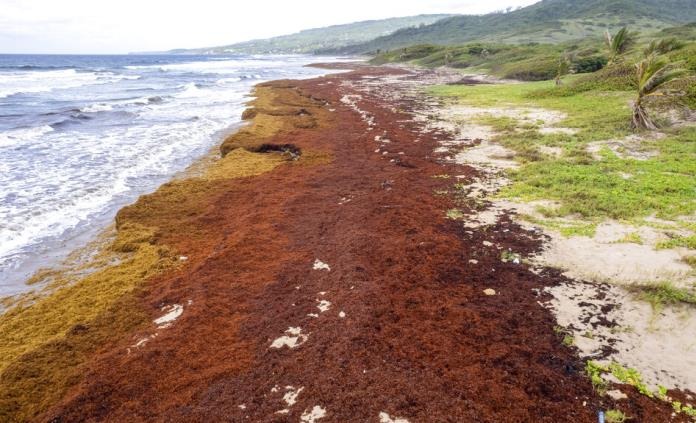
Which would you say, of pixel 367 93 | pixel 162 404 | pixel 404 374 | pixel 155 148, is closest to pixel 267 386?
pixel 162 404

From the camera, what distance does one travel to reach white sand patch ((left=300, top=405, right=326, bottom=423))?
5.02 meters

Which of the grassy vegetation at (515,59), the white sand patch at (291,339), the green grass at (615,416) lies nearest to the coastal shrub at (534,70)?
the grassy vegetation at (515,59)

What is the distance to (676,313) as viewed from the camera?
657 cm

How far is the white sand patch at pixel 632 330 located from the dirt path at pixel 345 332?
1.34 feet

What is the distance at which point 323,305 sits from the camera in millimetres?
7277

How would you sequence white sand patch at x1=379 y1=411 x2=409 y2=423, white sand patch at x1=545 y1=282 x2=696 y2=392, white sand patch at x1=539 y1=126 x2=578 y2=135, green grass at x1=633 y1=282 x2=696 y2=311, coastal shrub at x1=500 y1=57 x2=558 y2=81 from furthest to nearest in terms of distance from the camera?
coastal shrub at x1=500 y1=57 x2=558 y2=81, white sand patch at x1=539 y1=126 x2=578 y2=135, green grass at x1=633 y1=282 x2=696 y2=311, white sand patch at x1=545 y1=282 x2=696 y2=392, white sand patch at x1=379 y1=411 x2=409 y2=423

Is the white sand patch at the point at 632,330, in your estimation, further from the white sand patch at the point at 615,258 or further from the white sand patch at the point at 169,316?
the white sand patch at the point at 169,316

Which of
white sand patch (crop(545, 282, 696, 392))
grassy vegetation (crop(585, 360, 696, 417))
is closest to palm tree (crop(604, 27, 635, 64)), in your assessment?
white sand patch (crop(545, 282, 696, 392))

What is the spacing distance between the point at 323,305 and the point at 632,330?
4.99 m

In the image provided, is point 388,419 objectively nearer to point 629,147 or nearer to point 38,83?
point 629,147

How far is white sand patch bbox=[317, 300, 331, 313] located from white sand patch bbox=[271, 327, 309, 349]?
2.07ft

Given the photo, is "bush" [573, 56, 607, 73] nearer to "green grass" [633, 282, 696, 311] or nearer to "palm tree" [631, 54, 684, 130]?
"palm tree" [631, 54, 684, 130]

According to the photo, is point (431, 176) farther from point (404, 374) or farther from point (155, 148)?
point (155, 148)

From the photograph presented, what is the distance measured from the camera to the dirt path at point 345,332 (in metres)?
5.18
